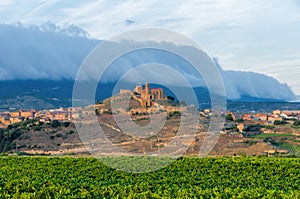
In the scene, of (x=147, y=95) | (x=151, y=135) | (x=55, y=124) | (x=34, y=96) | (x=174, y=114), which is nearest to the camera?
(x=151, y=135)

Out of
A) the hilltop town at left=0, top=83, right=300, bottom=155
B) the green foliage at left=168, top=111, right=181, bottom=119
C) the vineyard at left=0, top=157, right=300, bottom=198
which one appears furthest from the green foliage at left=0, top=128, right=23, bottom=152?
the vineyard at left=0, top=157, right=300, bottom=198

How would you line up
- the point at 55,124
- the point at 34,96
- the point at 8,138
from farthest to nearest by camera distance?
the point at 34,96, the point at 55,124, the point at 8,138

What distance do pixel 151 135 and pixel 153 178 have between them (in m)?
24.0

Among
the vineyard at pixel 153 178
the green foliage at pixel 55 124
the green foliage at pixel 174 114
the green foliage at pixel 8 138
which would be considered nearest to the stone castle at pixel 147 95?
the green foliage at pixel 174 114

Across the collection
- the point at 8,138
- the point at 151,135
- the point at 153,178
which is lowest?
the point at 153,178

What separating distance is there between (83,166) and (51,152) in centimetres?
2509

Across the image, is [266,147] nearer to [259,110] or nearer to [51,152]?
[51,152]

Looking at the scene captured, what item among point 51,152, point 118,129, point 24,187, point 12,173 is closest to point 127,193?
point 24,187

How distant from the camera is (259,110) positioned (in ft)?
274

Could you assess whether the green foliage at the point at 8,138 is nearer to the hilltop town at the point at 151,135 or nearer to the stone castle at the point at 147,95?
the hilltop town at the point at 151,135

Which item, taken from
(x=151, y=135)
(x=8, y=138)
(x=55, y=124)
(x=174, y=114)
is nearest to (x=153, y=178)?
(x=151, y=135)

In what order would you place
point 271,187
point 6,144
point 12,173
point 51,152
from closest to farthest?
point 271,187 < point 12,173 < point 51,152 < point 6,144

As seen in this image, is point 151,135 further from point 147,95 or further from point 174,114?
point 174,114

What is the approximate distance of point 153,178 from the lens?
19000mm
